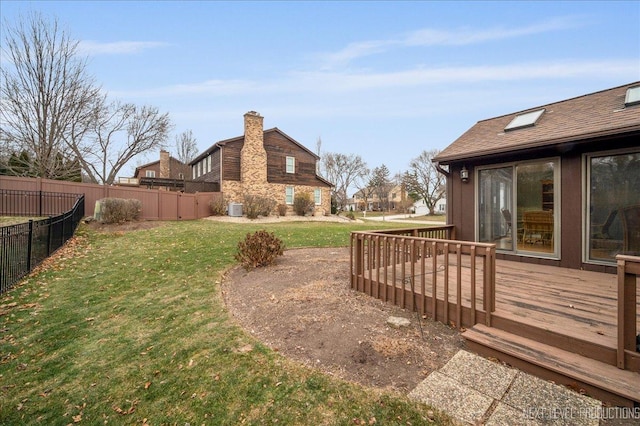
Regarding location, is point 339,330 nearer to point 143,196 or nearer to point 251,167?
point 143,196

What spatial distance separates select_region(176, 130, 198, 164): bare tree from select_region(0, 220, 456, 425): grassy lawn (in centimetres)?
4085

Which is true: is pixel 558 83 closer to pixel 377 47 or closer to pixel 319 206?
pixel 377 47

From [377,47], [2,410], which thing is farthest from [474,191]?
[377,47]

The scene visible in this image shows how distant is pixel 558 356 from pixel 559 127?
5.08m

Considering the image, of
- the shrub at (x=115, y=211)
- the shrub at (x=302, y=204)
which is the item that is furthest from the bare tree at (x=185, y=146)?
the shrub at (x=115, y=211)

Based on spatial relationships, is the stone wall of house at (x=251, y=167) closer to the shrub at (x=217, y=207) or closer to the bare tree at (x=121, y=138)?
the shrub at (x=217, y=207)

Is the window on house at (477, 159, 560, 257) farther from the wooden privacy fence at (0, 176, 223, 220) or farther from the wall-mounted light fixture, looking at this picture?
the wooden privacy fence at (0, 176, 223, 220)

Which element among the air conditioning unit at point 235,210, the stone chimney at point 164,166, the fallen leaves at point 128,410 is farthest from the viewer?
the stone chimney at point 164,166

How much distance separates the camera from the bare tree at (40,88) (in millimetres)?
15391

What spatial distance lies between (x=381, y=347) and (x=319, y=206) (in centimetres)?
2140

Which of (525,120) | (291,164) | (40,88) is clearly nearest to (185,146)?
(40,88)

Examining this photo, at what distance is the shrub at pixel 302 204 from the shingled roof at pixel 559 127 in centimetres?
1424

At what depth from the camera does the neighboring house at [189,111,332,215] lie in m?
20.6

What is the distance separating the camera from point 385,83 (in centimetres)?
1568
